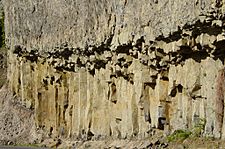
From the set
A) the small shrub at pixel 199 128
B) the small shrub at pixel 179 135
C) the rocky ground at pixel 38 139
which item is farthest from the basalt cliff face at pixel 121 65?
the rocky ground at pixel 38 139

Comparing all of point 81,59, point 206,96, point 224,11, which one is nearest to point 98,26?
point 81,59

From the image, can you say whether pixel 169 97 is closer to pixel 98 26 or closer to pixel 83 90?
pixel 98 26

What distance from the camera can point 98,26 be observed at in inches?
1174

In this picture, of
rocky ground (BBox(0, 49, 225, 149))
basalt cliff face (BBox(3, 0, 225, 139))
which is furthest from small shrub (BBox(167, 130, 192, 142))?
basalt cliff face (BBox(3, 0, 225, 139))

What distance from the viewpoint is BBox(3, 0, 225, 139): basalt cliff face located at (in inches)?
829

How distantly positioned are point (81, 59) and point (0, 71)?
76.9ft

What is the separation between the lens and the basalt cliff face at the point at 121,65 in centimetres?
2105

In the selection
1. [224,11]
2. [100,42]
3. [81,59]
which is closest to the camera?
[224,11]

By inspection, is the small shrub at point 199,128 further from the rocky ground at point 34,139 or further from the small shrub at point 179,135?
the small shrub at point 179,135

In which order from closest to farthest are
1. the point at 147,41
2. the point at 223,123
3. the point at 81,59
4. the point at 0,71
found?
the point at 223,123
the point at 147,41
the point at 81,59
the point at 0,71

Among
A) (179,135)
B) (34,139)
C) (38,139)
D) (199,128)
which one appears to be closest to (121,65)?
(179,135)

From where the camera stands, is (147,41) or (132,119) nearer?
(147,41)

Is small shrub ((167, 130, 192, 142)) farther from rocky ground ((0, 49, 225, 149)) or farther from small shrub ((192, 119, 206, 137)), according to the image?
small shrub ((192, 119, 206, 137))

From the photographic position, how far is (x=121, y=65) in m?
28.6
